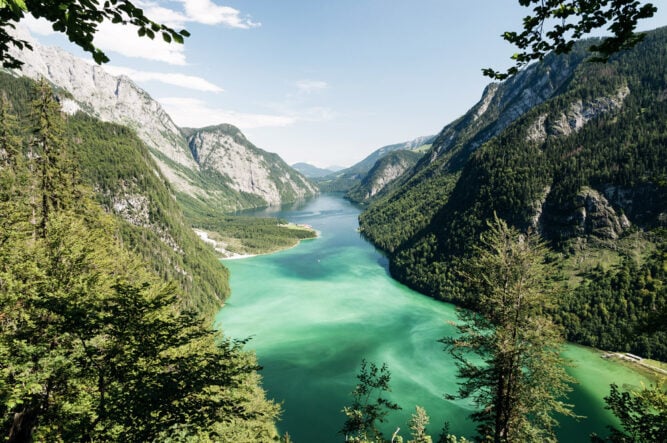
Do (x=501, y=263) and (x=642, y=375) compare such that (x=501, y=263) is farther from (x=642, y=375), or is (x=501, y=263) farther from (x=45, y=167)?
(x=642, y=375)

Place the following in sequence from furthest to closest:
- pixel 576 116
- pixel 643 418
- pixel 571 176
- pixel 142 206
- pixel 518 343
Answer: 1. pixel 576 116
2. pixel 142 206
3. pixel 571 176
4. pixel 518 343
5. pixel 643 418

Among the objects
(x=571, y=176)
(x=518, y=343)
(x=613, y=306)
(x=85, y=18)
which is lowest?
(x=613, y=306)

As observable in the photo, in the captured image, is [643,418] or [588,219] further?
[588,219]

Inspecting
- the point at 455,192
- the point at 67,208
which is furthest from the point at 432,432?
the point at 455,192

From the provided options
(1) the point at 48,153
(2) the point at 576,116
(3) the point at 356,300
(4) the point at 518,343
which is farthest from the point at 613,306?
(1) the point at 48,153

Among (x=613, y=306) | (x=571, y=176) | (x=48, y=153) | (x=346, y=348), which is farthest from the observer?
(x=571, y=176)

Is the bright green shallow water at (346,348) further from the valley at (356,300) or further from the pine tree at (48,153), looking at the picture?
the pine tree at (48,153)

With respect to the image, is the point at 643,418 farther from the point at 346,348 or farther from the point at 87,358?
the point at 346,348
